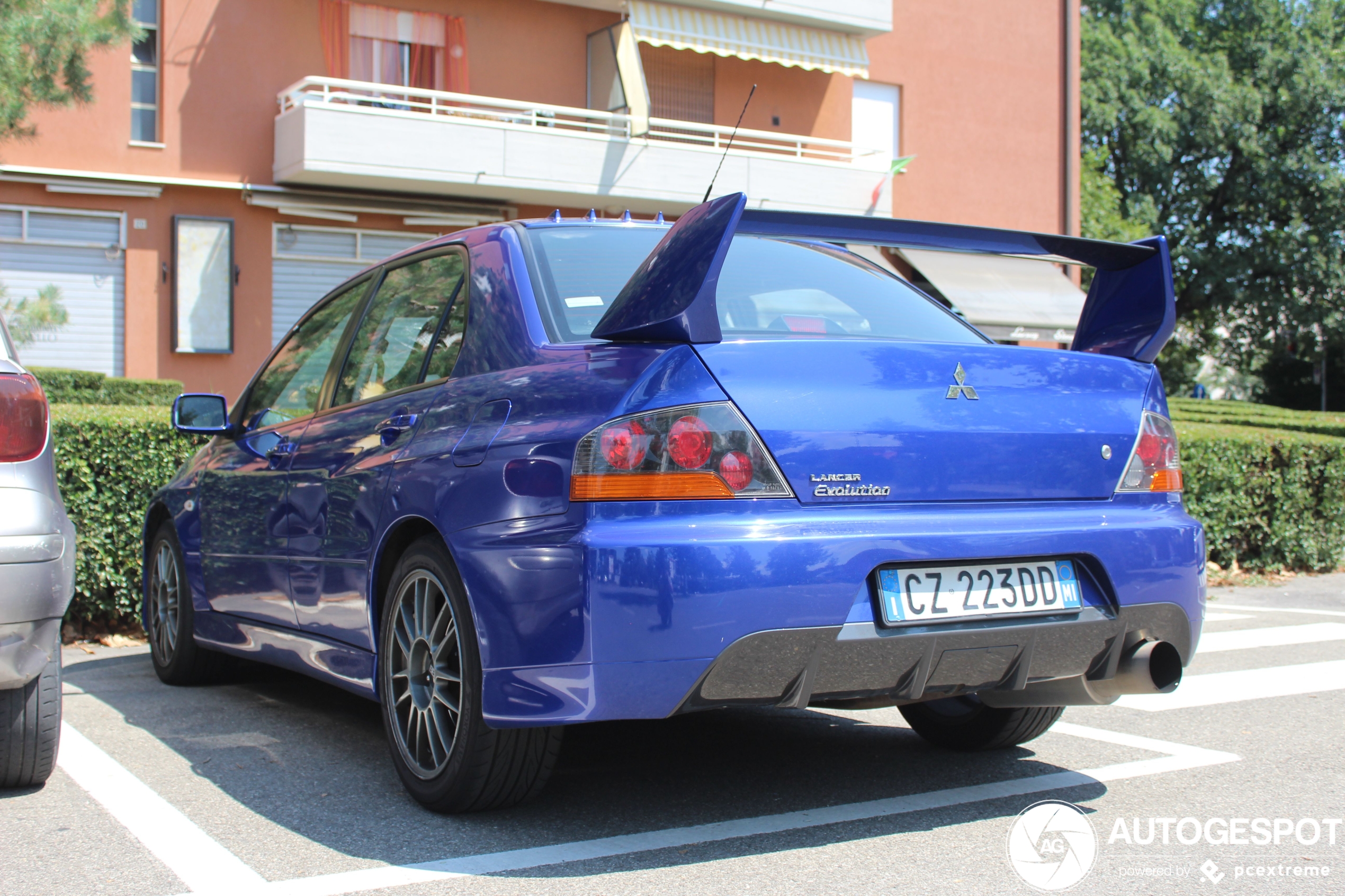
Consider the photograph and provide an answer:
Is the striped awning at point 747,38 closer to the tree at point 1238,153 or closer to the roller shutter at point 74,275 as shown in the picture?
the roller shutter at point 74,275

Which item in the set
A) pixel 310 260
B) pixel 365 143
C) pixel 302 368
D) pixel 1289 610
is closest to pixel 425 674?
pixel 302 368

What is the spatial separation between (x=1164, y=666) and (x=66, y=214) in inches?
674

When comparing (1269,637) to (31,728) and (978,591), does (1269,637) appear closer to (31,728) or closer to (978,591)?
(978,591)

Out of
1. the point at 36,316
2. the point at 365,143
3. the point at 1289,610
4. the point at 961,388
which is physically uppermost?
the point at 365,143

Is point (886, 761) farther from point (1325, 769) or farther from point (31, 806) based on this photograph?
point (31, 806)

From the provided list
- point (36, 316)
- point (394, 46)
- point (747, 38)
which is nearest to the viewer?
point (36, 316)

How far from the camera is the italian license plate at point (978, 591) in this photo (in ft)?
10.4

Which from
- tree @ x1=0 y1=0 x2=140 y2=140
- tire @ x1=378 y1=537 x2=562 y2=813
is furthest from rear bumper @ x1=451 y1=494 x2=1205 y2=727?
tree @ x1=0 y1=0 x2=140 y2=140

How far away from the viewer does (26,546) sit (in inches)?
139

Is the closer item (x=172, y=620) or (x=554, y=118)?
(x=172, y=620)

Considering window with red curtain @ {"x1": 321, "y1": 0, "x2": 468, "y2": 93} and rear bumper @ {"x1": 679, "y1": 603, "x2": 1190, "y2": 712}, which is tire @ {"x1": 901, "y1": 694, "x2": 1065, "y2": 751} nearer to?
rear bumper @ {"x1": 679, "y1": 603, "x2": 1190, "y2": 712}

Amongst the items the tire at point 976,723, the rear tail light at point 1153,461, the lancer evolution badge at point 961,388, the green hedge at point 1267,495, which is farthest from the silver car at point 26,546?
the green hedge at point 1267,495

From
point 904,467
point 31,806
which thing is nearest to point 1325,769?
point 904,467

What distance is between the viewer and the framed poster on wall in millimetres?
18078
